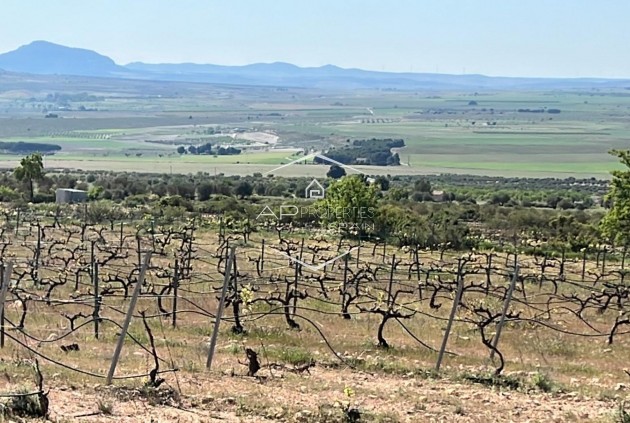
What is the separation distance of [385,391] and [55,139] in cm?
15751

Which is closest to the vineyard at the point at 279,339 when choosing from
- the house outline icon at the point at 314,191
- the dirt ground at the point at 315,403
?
the dirt ground at the point at 315,403

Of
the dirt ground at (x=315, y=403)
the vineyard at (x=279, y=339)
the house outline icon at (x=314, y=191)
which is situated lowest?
the house outline icon at (x=314, y=191)

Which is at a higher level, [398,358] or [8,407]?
[8,407]

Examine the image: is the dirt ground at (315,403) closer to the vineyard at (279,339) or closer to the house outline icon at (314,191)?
the vineyard at (279,339)

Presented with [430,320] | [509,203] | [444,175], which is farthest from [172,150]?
[430,320]

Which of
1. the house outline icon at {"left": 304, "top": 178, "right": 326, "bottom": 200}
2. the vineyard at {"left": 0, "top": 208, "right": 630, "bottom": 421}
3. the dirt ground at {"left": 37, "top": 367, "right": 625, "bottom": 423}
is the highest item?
the dirt ground at {"left": 37, "top": 367, "right": 625, "bottom": 423}

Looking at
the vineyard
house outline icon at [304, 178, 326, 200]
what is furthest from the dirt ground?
house outline icon at [304, 178, 326, 200]

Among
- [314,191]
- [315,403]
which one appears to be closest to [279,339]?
[315,403]

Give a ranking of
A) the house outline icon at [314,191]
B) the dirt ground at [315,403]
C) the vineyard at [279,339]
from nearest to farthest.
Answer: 1. the dirt ground at [315,403]
2. the vineyard at [279,339]
3. the house outline icon at [314,191]

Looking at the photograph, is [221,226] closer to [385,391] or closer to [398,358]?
[398,358]

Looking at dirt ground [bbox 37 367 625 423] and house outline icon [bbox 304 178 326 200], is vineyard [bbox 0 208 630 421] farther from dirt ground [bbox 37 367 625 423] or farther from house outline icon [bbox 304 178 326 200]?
house outline icon [bbox 304 178 326 200]

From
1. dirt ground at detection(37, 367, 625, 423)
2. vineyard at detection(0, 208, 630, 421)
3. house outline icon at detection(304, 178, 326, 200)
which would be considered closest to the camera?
dirt ground at detection(37, 367, 625, 423)

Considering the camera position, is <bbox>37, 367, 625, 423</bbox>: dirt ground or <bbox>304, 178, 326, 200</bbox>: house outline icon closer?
<bbox>37, 367, 625, 423</bbox>: dirt ground

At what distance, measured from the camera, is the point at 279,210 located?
45.4m
